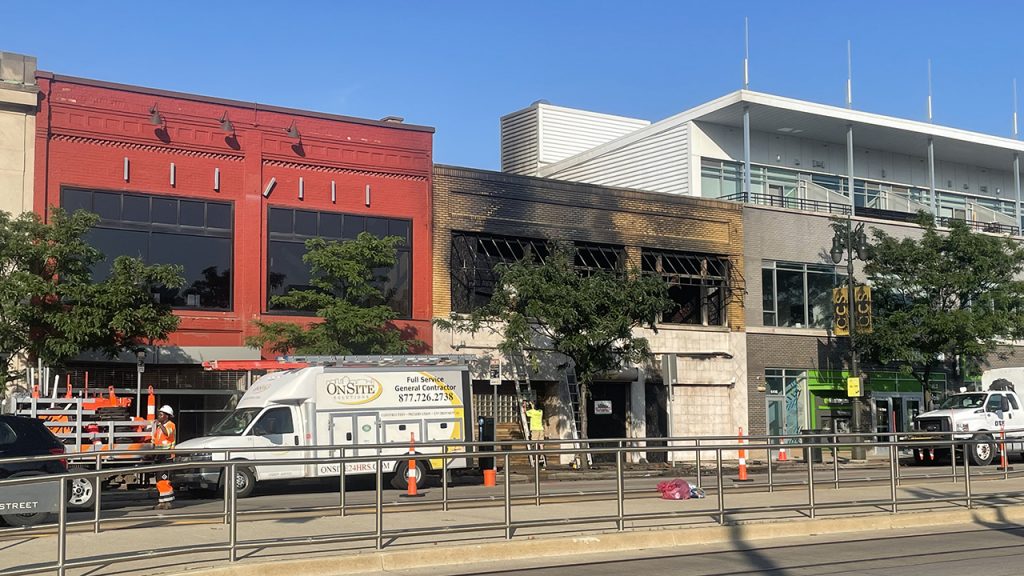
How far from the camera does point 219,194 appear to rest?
31.9 meters

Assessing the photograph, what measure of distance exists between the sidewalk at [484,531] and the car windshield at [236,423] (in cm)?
708

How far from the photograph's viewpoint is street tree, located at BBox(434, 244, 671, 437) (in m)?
31.3

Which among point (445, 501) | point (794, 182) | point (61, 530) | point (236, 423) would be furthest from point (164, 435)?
point (794, 182)

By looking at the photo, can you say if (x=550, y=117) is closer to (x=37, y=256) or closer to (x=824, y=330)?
(x=824, y=330)

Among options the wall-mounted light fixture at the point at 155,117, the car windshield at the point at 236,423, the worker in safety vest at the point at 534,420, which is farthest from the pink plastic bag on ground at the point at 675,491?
the wall-mounted light fixture at the point at 155,117

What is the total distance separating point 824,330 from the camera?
1688 inches

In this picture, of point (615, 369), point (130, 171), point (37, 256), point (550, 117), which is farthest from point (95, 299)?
point (550, 117)

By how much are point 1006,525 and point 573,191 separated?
22.2 metres

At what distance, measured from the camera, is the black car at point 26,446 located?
Result: 17.1m

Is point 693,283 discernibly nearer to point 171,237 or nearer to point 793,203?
point 793,203

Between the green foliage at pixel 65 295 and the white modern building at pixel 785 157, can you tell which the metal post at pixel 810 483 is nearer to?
the green foliage at pixel 65 295

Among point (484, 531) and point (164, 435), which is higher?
point (164, 435)

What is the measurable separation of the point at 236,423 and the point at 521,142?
31.7 meters

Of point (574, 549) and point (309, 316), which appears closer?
point (574, 549)
